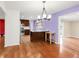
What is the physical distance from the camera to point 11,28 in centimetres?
723

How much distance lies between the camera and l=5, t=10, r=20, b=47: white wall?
Answer: 280 inches

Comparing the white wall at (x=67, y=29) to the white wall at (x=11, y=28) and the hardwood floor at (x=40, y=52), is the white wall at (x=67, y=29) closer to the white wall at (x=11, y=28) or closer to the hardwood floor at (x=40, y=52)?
the hardwood floor at (x=40, y=52)

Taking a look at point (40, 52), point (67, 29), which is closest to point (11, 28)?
point (40, 52)

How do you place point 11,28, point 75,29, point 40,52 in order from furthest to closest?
point 75,29 < point 11,28 < point 40,52

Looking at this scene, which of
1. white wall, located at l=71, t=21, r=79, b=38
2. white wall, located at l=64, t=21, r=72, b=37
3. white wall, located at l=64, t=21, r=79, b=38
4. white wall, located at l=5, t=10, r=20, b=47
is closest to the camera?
white wall, located at l=5, t=10, r=20, b=47

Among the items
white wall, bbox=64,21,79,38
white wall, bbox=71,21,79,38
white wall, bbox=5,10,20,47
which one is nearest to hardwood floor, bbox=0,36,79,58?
white wall, bbox=5,10,20,47

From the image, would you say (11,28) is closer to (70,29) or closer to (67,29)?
(67,29)

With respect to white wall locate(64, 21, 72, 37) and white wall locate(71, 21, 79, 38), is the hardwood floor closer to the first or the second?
white wall locate(71, 21, 79, 38)

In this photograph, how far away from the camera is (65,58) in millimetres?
4645

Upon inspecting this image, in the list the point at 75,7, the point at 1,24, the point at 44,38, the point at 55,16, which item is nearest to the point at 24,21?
the point at 1,24

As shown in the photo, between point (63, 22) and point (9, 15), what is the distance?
349 inches

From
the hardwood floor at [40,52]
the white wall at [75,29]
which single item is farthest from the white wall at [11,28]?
the white wall at [75,29]

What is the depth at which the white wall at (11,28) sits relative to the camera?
7104mm

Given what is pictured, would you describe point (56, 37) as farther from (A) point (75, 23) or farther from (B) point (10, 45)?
(A) point (75, 23)
